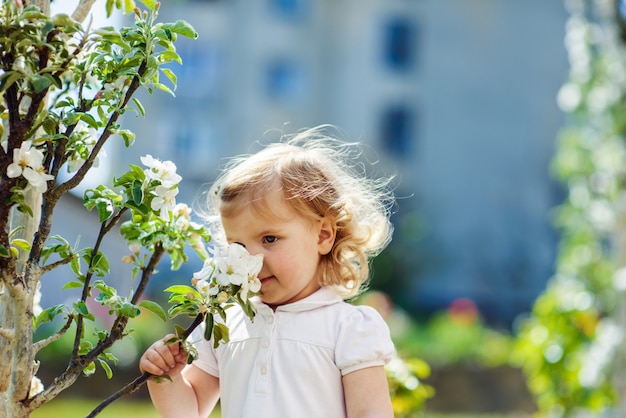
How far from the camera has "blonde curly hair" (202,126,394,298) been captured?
6.46ft

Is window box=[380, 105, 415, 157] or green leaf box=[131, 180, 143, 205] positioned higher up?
green leaf box=[131, 180, 143, 205]

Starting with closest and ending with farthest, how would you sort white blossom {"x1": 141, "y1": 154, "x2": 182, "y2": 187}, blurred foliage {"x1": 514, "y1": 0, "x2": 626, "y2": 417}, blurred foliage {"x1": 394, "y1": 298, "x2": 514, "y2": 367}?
white blossom {"x1": 141, "y1": 154, "x2": 182, "y2": 187}, blurred foliage {"x1": 514, "y1": 0, "x2": 626, "y2": 417}, blurred foliage {"x1": 394, "y1": 298, "x2": 514, "y2": 367}

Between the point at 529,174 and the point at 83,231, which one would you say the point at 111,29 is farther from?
the point at 529,174

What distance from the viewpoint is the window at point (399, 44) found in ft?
65.7

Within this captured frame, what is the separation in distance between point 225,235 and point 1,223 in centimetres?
58

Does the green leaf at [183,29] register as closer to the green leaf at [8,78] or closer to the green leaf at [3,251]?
the green leaf at [8,78]

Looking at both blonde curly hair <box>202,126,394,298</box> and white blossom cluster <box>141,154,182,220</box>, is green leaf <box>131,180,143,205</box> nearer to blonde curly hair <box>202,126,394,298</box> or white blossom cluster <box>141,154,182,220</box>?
white blossom cluster <box>141,154,182,220</box>

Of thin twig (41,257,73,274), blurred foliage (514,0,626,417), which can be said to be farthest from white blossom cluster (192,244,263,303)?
blurred foliage (514,0,626,417)

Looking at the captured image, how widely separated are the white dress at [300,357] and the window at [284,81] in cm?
1844

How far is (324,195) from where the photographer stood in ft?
6.72

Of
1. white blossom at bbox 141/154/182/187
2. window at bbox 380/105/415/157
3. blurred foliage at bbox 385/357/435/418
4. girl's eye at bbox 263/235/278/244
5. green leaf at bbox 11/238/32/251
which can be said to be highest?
white blossom at bbox 141/154/182/187

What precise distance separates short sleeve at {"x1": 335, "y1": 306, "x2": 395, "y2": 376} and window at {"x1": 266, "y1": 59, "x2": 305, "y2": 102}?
18480mm

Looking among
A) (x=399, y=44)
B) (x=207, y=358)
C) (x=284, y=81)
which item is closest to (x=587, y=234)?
(x=207, y=358)

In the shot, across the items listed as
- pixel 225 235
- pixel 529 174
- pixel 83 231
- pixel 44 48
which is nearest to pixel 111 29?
pixel 44 48
